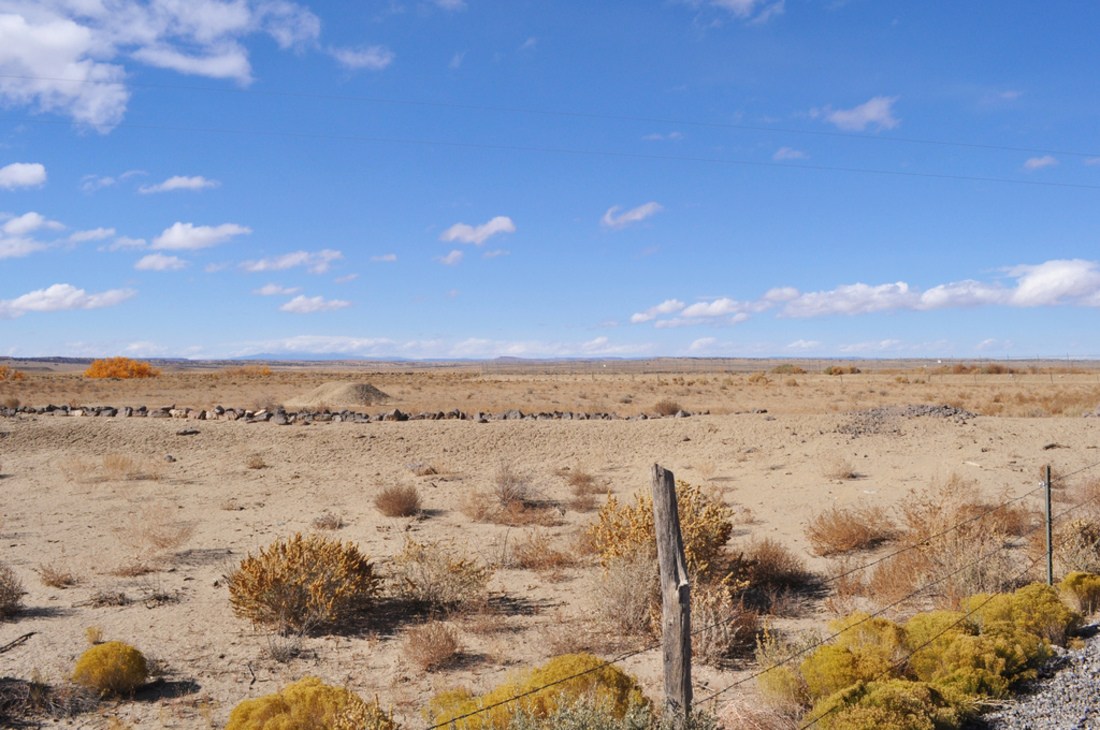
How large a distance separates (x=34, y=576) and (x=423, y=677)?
6.54 m

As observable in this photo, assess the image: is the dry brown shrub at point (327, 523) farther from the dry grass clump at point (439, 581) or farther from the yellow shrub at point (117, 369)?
the yellow shrub at point (117, 369)

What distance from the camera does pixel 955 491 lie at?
13328 mm

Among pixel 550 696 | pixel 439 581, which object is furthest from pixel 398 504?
pixel 550 696

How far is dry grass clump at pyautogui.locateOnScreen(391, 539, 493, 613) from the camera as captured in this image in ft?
31.1

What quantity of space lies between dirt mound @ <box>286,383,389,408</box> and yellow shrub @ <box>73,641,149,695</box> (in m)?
26.1

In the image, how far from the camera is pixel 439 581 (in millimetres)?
9539

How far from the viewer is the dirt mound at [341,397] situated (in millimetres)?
34312

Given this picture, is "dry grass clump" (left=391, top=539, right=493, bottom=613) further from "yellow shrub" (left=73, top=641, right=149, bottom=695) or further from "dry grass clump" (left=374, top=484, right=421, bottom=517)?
"dry grass clump" (left=374, top=484, right=421, bottom=517)

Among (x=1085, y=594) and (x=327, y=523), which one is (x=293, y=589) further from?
(x=1085, y=594)

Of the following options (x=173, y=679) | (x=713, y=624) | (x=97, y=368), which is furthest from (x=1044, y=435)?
(x=97, y=368)

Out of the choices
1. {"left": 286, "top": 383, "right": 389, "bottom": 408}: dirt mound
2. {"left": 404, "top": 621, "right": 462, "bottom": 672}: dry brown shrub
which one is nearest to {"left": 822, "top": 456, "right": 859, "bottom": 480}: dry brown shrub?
{"left": 404, "top": 621, "right": 462, "bottom": 672}: dry brown shrub

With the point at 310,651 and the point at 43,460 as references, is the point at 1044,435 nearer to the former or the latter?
the point at 310,651

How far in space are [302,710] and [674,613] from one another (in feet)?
8.47

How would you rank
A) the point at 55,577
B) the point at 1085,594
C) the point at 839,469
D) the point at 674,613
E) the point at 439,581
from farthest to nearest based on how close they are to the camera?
1. the point at 839,469
2. the point at 55,577
3. the point at 439,581
4. the point at 1085,594
5. the point at 674,613
